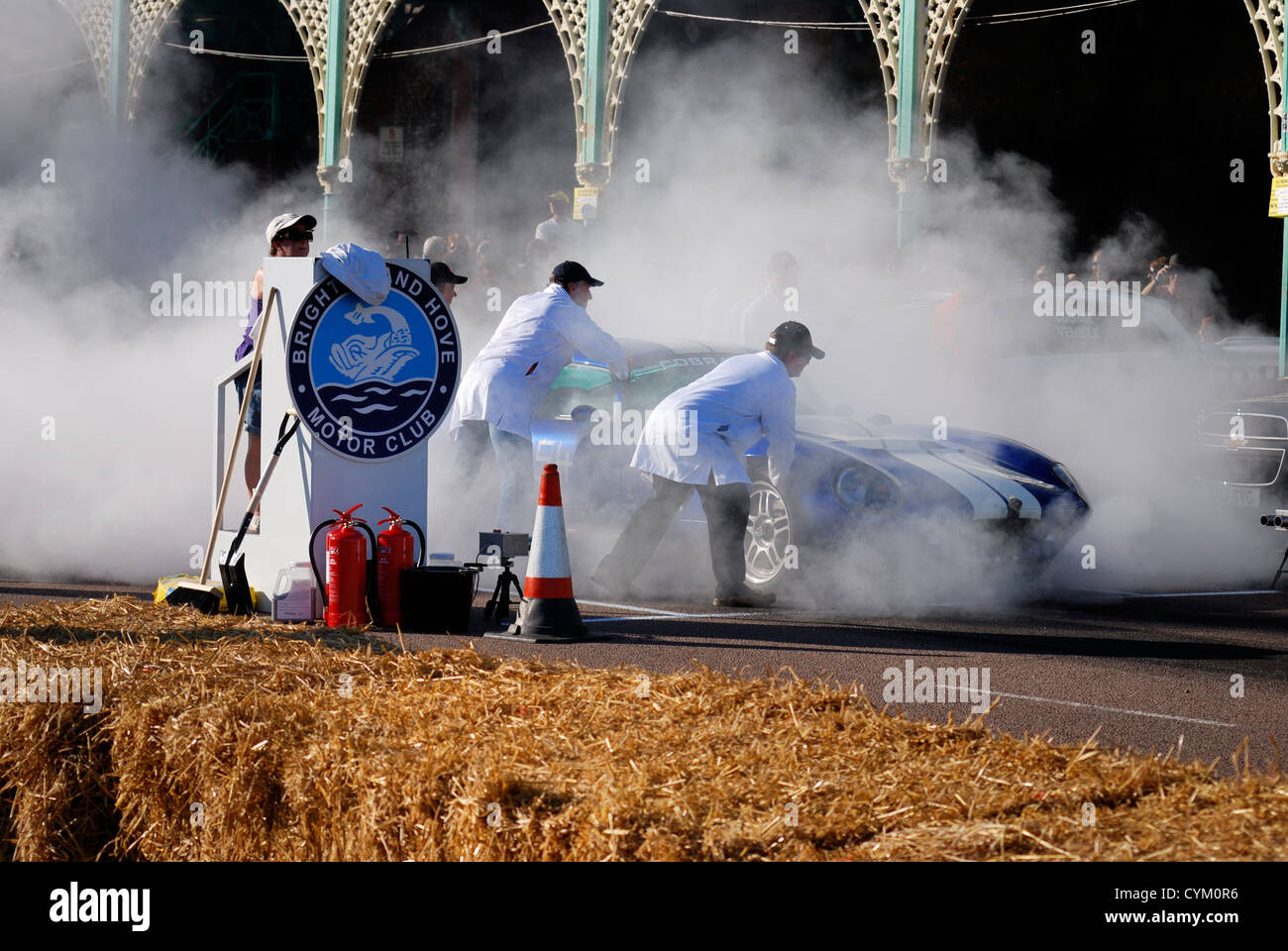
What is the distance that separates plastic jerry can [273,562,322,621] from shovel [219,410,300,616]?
→ 0.21 metres

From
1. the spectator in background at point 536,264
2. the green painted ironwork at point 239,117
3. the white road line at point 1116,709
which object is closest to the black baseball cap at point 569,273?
the white road line at point 1116,709

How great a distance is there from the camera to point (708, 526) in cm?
831

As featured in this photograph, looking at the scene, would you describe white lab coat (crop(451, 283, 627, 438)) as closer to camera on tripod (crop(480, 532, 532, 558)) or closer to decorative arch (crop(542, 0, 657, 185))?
camera on tripod (crop(480, 532, 532, 558))

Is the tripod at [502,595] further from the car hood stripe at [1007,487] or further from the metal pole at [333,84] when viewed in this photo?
the metal pole at [333,84]

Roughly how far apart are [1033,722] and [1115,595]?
459 cm

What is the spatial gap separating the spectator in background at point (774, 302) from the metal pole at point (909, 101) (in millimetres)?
3389

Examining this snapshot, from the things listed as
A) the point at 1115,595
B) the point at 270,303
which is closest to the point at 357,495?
the point at 270,303

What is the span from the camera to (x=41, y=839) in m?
4.37

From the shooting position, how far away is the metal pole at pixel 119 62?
22.6 metres

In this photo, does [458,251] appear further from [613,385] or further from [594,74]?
[613,385]

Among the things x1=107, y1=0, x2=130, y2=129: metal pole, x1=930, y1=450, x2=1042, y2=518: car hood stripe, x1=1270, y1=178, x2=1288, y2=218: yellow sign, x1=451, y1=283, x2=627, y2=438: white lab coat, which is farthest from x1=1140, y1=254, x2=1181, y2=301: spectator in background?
x1=107, y1=0, x2=130, y2=129: metal pole

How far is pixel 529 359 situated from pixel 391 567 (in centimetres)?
210
